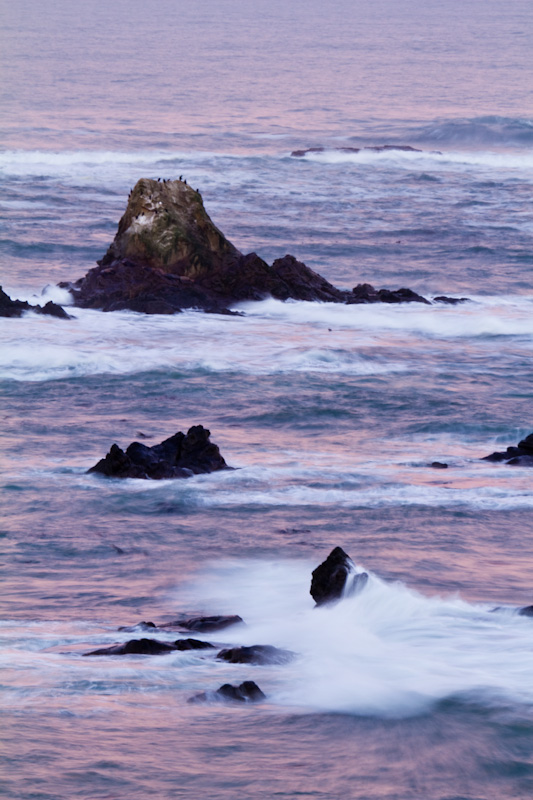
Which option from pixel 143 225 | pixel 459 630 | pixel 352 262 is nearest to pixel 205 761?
pixel 459 630

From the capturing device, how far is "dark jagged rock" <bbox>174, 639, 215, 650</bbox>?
771cm

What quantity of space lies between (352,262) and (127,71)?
6286 cm

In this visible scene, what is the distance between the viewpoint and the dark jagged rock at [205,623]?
837 cm

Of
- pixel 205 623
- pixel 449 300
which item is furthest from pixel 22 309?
pixel 205 623

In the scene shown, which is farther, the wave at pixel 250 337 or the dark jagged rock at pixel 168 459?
the wave at pixel 250 337

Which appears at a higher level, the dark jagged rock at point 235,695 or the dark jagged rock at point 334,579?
the dark jagged rock at point 334,579

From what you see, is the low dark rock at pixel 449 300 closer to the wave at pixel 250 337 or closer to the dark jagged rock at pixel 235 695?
the wave at pixel 250 337

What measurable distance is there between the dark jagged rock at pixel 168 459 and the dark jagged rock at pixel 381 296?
394 inches

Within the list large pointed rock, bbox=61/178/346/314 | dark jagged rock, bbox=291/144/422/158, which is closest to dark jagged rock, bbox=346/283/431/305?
large pointed rock, bbox=61/178/346/314

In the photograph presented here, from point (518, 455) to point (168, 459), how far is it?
337 cm

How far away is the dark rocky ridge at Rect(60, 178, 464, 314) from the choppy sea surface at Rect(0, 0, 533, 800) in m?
0.45

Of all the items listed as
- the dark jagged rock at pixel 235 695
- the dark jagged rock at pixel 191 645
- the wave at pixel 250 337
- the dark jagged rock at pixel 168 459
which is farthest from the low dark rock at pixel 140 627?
the wave at pixel 250 337

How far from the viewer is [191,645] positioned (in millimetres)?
7758

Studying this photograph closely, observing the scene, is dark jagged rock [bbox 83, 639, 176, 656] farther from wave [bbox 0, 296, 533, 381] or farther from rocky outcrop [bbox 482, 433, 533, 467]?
wave [bbox 0, 296, 533, 381]
